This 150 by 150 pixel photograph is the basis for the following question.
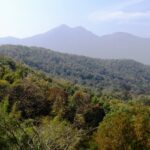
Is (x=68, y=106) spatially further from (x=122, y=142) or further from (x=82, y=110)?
(x=122, y=142)

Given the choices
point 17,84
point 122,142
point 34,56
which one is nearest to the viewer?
point 122,142

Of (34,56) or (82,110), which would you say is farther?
(34,56)

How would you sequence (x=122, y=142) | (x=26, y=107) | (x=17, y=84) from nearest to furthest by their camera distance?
1. (x=122, y=142)
2. (x=26, y=107)
3. (x=17, y=84)

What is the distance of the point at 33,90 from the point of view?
45125 mm

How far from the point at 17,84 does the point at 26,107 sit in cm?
484

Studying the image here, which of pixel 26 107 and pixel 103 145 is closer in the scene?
pixel 103 145

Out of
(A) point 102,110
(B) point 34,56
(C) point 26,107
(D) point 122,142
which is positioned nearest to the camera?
(D) point 122,142

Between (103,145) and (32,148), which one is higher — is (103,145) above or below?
below

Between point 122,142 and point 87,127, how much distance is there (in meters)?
12.0

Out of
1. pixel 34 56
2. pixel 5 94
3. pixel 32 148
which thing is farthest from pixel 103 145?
pixel 34 56

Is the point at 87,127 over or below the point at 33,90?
below

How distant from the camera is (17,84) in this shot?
1767 inches

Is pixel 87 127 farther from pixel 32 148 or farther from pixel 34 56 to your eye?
pixel 34 56

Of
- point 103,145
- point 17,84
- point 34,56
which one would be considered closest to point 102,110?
point 17,84
